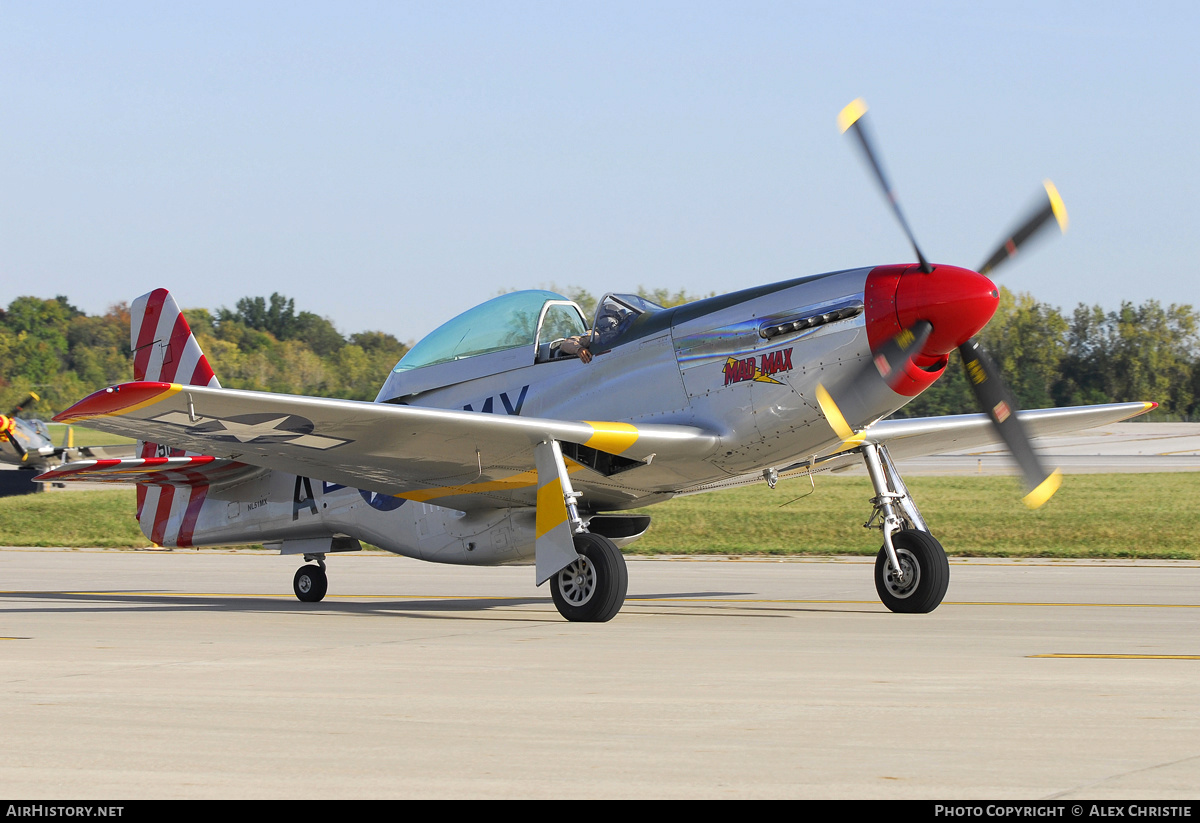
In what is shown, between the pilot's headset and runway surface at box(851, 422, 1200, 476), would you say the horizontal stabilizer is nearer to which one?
the pilot's headset

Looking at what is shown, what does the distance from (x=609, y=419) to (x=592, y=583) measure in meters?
1.66

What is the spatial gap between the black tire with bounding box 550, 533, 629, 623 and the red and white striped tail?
5.87m

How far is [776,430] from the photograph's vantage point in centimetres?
1070

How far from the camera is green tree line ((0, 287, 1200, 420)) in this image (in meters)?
72.2

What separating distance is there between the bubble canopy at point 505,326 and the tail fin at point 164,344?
3.57 m

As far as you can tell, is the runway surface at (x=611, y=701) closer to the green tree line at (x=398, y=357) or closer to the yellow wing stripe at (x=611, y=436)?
the yellow wing stripe at (x=611, y=436)

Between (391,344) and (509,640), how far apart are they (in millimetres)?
95649

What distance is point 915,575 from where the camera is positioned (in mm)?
11508

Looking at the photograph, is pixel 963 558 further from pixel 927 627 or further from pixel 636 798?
pixel 636 798

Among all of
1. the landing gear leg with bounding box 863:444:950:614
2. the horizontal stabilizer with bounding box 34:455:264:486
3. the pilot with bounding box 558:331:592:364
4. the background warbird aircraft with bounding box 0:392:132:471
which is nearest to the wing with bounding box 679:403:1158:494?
the landing gear leg with bounding box 863:444:950:614

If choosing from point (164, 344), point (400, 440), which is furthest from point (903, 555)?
point (164, 344)

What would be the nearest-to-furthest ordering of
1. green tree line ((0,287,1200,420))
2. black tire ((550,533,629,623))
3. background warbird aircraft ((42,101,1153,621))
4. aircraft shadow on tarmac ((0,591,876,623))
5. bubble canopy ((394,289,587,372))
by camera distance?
background warbird aircraft ((42,101,1153,621)), black tire ((550,533,629,623)), bubble canopy ((394,289,587,372)), aircraft shadow on tarmac ((0,591,876,623)), green tree line ((0,287,1200,420))

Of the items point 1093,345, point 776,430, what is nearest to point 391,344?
point 1093,345

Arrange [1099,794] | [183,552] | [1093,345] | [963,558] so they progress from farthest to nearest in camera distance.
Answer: [1093,345], [183,552], [963,558], [1099,794]
